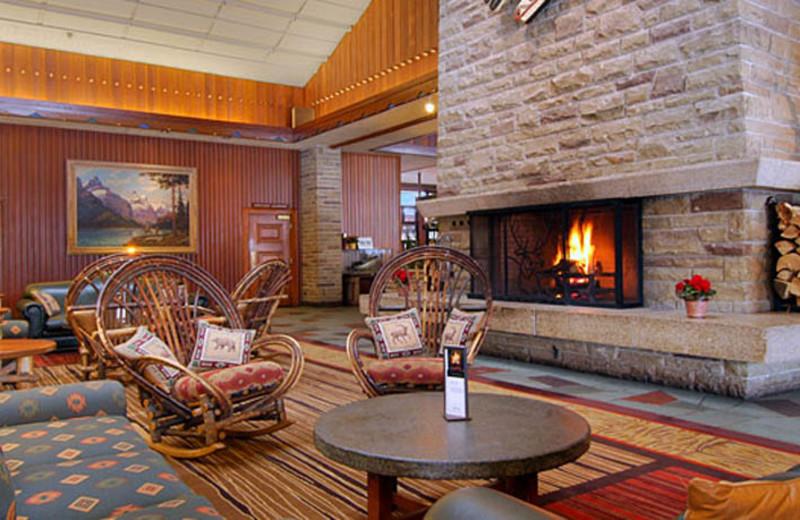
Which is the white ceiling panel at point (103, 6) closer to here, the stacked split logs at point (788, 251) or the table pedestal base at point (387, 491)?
the stacked split logs at point (788, 251)

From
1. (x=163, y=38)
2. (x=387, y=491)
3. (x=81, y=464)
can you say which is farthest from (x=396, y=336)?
(x=163, y=38)

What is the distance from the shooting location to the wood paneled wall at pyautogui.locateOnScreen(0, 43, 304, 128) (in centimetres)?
959

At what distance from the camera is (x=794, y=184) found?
4.43m

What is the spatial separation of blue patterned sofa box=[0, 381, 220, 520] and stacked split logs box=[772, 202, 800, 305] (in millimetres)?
4250

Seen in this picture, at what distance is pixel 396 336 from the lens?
12.9 ft

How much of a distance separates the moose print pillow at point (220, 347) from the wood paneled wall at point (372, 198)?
9.01 metres

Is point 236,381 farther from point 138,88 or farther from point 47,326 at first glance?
point 138,88

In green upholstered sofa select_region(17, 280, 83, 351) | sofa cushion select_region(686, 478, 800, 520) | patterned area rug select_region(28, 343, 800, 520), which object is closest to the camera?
sofa cushion select_region(686, 478, 800, 520)

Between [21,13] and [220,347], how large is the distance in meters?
8.00

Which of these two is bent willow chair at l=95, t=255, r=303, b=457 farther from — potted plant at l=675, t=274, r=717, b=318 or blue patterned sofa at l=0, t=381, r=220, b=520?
potted plant at l=675, t=274, r=717, b=318

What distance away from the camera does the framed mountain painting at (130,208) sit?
406 inches

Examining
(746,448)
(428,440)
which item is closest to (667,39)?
(746,448)

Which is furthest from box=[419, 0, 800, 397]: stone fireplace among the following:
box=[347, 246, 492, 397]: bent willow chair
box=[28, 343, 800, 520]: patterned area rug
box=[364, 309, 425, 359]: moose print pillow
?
box=[364, 309, 425, 359]: moose print pillow

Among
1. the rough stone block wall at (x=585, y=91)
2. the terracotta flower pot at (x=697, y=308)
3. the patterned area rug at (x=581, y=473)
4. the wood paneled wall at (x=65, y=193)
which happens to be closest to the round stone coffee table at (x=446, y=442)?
the patterned area rug at (x=581, y=473)
